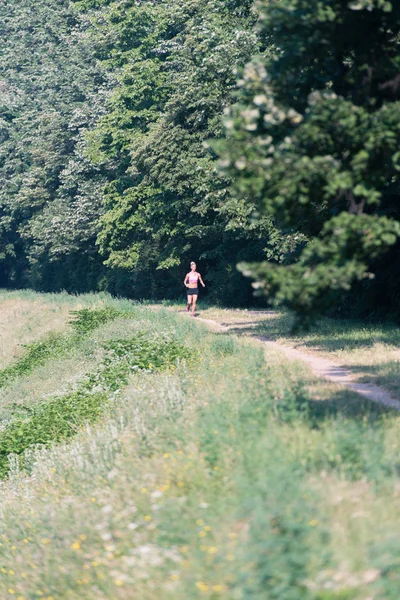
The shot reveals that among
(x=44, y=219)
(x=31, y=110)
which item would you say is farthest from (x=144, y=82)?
(x=31, y=110)

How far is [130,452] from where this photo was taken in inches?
434

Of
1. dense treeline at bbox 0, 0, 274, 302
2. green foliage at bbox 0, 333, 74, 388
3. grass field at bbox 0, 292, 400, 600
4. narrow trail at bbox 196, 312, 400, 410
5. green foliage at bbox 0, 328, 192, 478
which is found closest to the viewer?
grass field at bbox 0, 292, 400, 600

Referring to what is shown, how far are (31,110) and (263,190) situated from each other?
65.2m

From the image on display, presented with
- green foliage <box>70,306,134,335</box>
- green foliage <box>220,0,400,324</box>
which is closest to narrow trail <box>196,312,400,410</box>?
green foliage <box>220,0,400,324</box>

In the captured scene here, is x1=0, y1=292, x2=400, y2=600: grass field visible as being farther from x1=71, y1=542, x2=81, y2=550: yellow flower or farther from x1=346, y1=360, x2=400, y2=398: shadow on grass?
x1=346, y1=360, x2=400, y2=398: shadow on grass

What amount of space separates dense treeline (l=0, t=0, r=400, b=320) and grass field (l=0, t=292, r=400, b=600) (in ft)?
4.89

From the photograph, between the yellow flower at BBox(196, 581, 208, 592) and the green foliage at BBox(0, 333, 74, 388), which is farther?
the green foliage at BBox(0, 333, 74, 388)

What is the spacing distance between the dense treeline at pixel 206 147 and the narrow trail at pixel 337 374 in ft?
6.72

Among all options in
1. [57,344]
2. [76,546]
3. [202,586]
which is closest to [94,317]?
[57,344]

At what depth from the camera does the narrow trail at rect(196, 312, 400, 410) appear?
12572 millimetres

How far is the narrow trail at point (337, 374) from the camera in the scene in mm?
12572

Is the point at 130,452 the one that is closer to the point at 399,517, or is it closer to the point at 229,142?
the point at 229,142

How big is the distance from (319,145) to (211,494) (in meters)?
3.44

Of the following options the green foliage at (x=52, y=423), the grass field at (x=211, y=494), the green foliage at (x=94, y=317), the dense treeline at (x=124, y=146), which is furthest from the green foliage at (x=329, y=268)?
the green foliage at (x=94, y=317)
